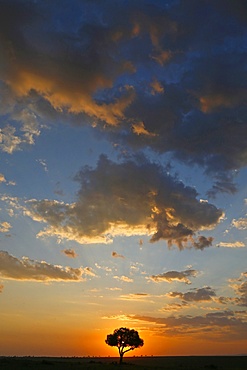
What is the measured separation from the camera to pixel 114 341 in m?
126

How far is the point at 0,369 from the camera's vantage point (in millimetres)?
71188

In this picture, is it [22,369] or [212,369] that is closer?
[22,369]

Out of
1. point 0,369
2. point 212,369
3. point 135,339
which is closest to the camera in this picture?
point 0,369

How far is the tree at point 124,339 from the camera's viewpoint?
125625 millimetres

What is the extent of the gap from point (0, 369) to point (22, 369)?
4.15 m

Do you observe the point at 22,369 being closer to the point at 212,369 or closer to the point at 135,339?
the point at 212,369

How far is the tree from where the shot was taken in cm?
12562

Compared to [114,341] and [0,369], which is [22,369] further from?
[114,341]

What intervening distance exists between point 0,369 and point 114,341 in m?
60.7

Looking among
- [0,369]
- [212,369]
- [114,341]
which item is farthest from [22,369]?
[114,341]

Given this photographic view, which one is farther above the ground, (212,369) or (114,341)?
(114,341)

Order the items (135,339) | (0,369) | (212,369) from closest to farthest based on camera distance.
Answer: (0,369) → (212,369) → (135,339)

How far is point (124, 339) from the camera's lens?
125875mm

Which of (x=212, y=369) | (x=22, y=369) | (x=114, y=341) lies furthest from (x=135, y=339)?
(x=22, y=369)
